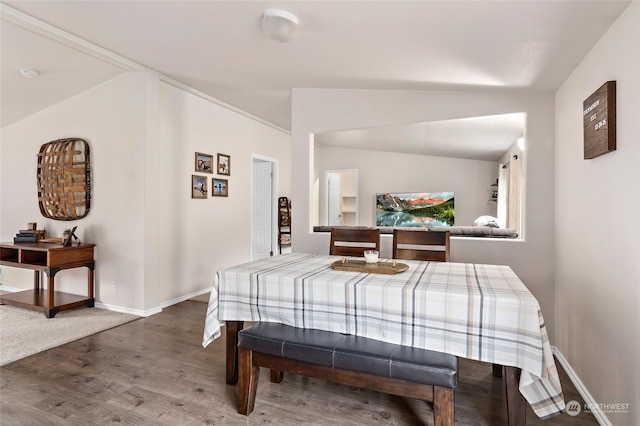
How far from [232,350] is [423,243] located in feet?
4.96

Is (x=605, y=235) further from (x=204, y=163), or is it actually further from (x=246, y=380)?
(x=204, y=163)

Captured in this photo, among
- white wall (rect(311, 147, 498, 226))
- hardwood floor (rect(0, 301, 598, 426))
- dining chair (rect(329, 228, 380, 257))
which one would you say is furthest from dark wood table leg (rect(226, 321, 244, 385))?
white wall (rect(311, 147, 498, 226))

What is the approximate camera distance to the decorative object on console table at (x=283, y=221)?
621cm

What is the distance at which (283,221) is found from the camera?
630 centimetres

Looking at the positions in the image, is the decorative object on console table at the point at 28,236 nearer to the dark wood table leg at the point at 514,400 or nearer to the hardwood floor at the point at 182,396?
the hardwood floor at the point at 182,396

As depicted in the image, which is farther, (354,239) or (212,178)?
(212,178)

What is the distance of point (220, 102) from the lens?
15.0ft

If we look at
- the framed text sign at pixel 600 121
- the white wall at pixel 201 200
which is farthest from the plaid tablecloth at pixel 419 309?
the white wall at pixel 201 200

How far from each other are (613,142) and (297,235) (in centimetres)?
270

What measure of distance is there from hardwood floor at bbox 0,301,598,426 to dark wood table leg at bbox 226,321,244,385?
62 mm

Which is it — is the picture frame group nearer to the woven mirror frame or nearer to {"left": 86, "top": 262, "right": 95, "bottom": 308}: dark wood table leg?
the woven mirror frame

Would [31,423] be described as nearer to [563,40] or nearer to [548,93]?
[563,40]

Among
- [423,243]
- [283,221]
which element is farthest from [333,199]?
[423,243]

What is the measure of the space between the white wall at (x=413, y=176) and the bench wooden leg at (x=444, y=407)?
5.73 m
